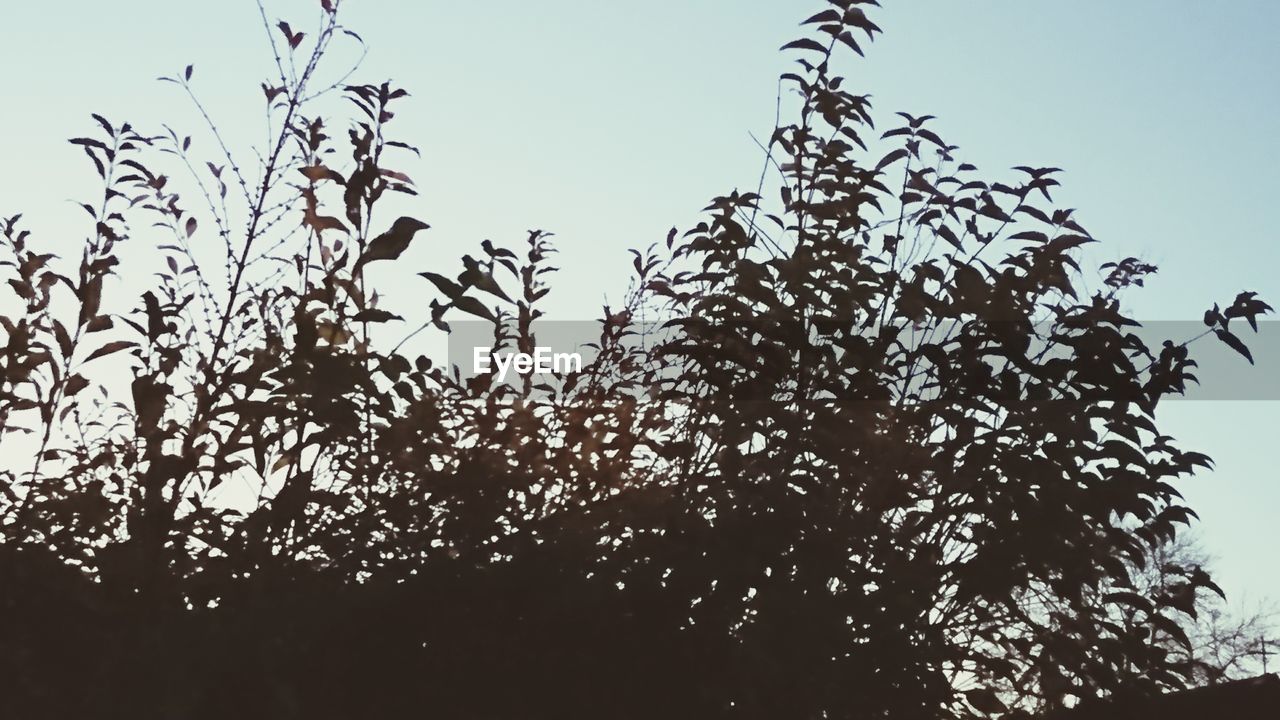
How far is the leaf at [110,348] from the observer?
9.96 ft

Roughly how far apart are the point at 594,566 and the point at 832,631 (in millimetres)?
566

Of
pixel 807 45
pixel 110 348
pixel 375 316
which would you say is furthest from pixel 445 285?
pixel 807 45

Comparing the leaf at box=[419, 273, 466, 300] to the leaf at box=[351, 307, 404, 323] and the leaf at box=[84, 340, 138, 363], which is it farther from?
the leaf at box=[84, 340, 138, 363]

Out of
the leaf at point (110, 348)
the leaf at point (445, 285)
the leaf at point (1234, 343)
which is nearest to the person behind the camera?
the leaf at point (445, 285)

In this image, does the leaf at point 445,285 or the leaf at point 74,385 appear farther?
the leaf at point 74,385

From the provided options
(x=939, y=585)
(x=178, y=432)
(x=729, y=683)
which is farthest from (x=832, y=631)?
(x=178, y=432)

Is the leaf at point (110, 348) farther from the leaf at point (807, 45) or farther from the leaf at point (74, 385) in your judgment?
the leaf at point (807, 45)

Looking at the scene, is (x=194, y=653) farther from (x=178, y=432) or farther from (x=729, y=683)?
(x=729, y=683)

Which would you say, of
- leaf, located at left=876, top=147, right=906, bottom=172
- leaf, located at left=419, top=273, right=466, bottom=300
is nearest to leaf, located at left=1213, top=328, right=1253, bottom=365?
leaf, located at left=876, top=147, right=906, bottom=172

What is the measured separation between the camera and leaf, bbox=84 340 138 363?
3.04 m

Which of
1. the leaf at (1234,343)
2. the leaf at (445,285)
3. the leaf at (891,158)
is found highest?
the leaf at (891,158)

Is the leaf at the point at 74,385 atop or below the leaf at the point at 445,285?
atop

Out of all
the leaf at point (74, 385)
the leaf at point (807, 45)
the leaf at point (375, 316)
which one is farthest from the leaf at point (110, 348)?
the leaf at point (807, 45)

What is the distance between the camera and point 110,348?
121 inches
